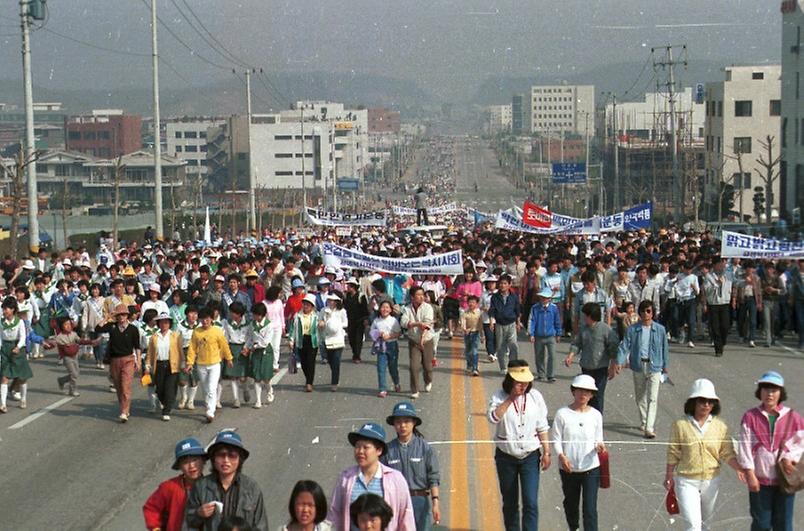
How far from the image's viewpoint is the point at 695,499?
8.52 m

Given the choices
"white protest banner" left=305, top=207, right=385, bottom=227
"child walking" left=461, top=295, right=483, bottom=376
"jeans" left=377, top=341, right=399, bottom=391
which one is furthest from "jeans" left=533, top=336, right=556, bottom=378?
"white protest banner" left=305, top=207, right=385, bottom=227

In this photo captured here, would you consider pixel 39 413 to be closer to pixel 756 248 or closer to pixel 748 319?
pixel 756 248

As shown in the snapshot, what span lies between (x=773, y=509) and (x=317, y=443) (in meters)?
5.83

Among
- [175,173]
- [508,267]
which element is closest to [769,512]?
[508,267]

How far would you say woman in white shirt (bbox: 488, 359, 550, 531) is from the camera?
29.9 feet

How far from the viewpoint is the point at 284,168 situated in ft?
513

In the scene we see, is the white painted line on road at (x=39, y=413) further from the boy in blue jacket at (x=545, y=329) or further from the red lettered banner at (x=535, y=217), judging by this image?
the red lettered banner at (x=535, y=217)

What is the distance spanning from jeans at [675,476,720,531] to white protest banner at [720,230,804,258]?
11.0 m

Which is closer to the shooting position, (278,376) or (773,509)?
(773,509)

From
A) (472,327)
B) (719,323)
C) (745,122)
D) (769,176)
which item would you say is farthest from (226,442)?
(745,122)

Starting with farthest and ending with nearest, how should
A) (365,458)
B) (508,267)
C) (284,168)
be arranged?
(284,168)
(508,267)
(365,458)

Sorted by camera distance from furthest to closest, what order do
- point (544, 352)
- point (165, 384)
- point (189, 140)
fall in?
point (189, 140), point (544, 352), point (165, 384)

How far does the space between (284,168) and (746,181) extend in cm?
7972

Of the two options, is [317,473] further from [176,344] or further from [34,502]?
[176,344]
